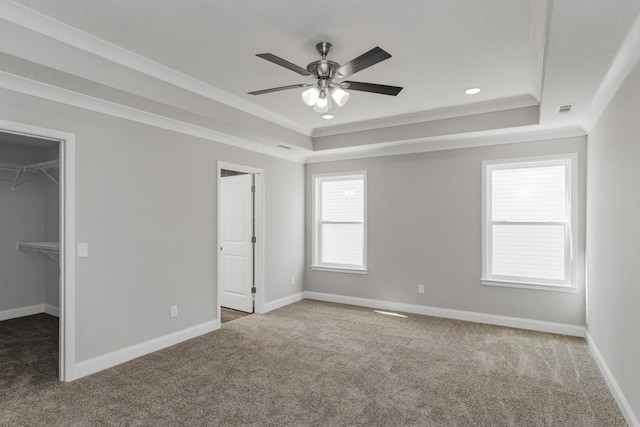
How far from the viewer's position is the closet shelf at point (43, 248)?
14.7 ft

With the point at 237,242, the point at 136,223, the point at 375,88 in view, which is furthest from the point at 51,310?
the point at 375,88

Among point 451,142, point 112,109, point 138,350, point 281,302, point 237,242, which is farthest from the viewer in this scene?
point 281,302

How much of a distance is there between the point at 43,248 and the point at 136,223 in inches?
75.6

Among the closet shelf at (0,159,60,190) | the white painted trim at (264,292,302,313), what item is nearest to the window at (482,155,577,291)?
the white painted trim at (264,292,302,313)

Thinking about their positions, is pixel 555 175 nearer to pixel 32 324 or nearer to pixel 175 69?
pixel 175 69

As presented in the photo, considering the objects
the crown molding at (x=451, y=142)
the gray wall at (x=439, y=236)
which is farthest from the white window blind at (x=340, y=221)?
the crown molding at (x=451, y=142)

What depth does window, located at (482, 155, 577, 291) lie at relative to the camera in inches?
171

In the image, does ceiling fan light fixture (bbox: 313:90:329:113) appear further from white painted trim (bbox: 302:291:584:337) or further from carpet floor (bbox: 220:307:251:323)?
white painted trim (bbox: 302:291:584:337)

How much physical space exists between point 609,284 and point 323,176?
397cm

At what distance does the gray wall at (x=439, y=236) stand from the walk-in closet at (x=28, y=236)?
4073 millimetres

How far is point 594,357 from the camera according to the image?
3.54 metres

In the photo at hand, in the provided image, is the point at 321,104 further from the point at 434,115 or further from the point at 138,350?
the point at 138,350

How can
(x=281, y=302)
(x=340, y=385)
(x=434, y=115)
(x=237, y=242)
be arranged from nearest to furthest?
(x=340, y=385)
(x=434, y=115)
(x=237, y=242)
(x=281, y=302)

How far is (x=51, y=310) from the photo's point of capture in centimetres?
523
